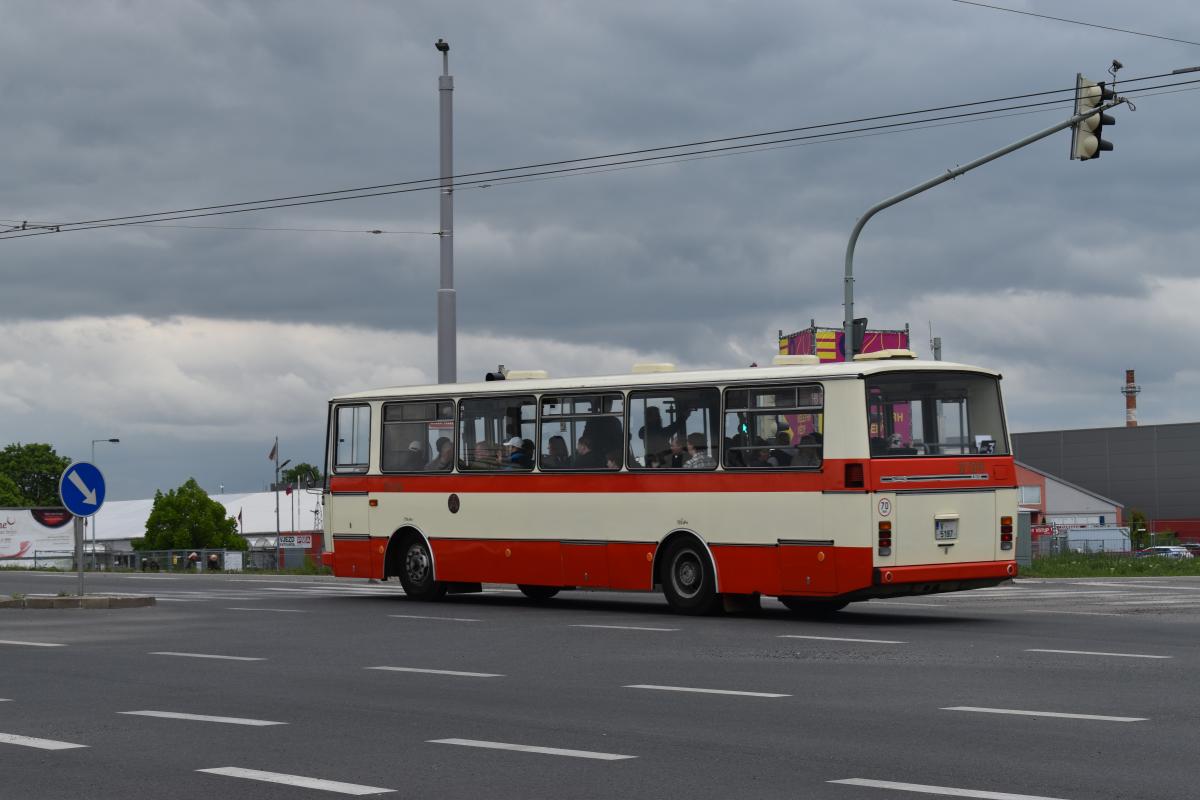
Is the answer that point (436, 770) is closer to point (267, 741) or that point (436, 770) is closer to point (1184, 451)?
point (267, 741)

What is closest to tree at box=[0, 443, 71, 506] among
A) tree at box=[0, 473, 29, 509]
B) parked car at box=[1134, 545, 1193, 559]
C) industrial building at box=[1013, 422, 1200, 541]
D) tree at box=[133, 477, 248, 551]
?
tree at box=[0, 473, 29, 509]

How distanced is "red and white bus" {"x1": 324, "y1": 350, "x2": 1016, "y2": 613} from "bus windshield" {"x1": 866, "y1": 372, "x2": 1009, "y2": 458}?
2 cm

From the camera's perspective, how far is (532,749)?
909 cm

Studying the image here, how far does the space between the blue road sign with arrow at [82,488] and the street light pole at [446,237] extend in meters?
7.60

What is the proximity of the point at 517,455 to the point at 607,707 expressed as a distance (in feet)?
38.6

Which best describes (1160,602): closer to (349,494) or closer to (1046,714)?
(349,494)

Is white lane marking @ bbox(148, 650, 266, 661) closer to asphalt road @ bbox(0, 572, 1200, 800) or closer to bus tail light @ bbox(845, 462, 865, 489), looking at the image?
asphalt road @ bbox(0, 572, 1200, 800)

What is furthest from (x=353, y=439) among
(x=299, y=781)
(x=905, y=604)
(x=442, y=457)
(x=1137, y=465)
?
(x=1137, y=465)

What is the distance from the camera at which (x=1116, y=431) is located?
379 feet

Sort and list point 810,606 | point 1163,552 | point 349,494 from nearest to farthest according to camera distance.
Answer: point 810,606
point 349,494
point 1163,552

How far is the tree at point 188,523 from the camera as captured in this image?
391 ft

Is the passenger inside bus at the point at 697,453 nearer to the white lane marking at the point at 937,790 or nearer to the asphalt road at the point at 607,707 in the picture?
the asphalt road at the point at 607,707

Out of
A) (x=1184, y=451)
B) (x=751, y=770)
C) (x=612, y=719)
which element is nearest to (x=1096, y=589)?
(x=612, y=719)

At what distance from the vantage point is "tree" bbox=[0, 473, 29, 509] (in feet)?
476
